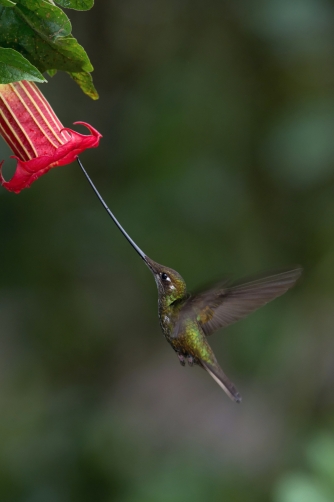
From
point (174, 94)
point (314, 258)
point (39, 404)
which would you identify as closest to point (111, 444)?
point (39, 404)

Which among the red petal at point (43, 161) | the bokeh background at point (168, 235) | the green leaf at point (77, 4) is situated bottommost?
the bokeh background at point (168, 235)

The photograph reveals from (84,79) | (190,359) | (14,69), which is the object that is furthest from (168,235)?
(14,69)

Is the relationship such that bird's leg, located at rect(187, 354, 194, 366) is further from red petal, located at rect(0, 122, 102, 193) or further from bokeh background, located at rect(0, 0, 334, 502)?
bokeh background, located at rect(0, 0, 334, 502)

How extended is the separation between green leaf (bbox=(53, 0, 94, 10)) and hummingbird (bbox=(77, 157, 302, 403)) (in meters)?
0.74

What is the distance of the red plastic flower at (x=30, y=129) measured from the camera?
134 centimetres

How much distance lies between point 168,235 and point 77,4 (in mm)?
2247

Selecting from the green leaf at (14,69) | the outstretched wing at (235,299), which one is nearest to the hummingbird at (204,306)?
the outstretched wing at (235,299)

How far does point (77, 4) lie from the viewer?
4.16 feet

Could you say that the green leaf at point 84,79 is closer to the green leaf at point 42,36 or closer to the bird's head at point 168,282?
the green leaf at point 42,36

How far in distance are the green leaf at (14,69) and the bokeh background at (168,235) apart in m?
2.08

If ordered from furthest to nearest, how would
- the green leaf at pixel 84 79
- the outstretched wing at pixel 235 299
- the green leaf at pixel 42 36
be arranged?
the outstretched wing at pixel 235 299, the green leaf at pixel 84 79, the green leaf at pixel 42 36

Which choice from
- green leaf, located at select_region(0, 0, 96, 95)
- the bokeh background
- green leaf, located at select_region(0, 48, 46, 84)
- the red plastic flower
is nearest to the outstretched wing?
the red plastic flower

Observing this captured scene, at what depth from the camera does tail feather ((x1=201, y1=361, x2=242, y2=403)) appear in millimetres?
2029

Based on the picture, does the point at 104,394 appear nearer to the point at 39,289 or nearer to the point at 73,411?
the point at 73,411
